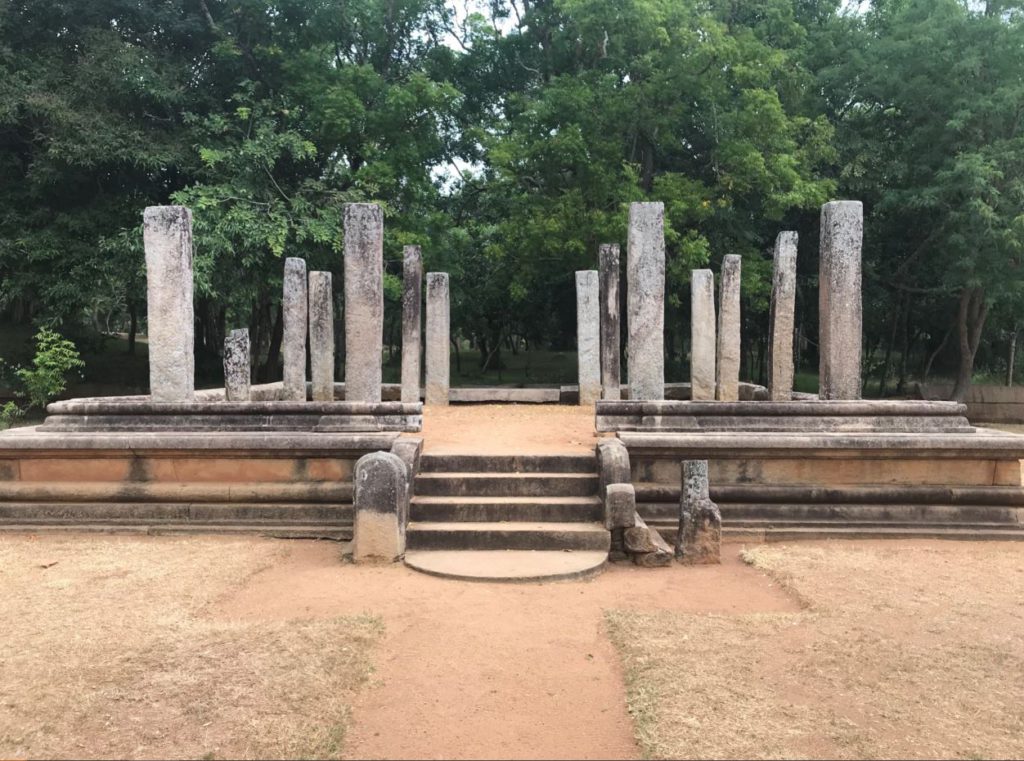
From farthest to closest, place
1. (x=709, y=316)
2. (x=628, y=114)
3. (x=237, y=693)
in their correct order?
1. (x=628, y=114)
2. (x=709, y=316)
3. (x=237, y=693)

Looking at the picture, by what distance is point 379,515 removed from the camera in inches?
236

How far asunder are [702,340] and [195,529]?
7467 millimetres

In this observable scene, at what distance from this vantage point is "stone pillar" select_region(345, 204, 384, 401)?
915cm

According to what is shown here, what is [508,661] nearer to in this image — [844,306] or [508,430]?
[508,430]

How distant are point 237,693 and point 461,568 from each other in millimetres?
2200

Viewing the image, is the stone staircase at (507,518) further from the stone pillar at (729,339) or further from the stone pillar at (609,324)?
the stone pillar at (609,324)

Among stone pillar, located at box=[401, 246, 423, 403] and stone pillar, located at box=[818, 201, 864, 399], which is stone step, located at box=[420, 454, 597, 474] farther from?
stone pillar, located at box=[401, 246, 423, 403]

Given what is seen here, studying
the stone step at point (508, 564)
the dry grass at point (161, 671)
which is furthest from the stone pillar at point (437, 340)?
the dry grass at point (161, 671)

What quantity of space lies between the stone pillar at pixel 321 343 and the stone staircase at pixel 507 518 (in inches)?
195

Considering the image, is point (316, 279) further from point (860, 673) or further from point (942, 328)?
point (942, 328)

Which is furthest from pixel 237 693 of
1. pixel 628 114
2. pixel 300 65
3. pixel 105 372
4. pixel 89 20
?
pixel 105 372

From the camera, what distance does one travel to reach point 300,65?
680 inches

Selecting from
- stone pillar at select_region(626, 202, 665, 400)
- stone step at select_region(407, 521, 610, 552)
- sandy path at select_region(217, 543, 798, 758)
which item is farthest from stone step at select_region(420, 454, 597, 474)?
stone pillar at select_region(626, 202, 665, 400)

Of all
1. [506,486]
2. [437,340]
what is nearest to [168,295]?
[506,486]
